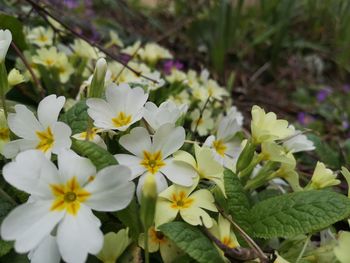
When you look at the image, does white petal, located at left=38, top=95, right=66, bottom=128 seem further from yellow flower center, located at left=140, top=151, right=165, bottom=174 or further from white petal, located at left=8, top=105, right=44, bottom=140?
yellow flower center, located at left=140, top=151, right=165, bottom=174

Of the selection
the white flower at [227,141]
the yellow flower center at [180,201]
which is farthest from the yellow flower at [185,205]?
the white flower at [227,141]

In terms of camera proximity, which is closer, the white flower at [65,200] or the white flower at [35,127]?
the white flower at [65,200]

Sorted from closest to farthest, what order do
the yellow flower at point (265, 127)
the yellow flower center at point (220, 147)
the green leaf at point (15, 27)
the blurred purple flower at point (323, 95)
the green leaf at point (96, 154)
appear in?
1. the green leaf at point (96, 154)
2. the yellow flower at point (265, 127)
3. the yellow flower center at point (220, 147)
4. the green leaf at point (15, 27)
5. the blurred purple flower at point (323, 95)

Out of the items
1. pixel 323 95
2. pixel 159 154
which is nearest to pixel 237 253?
pixel 159 154

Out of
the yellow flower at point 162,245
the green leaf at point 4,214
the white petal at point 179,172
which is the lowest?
the green leaf at point 4,214

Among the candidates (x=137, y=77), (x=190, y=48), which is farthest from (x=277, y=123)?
(x=190, y=48)

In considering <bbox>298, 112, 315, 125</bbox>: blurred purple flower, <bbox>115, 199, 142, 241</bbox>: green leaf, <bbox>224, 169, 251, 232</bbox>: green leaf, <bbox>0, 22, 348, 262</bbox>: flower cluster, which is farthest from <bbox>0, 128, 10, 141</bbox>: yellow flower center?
<bbox>298, 112, 315, 125</bbox>: blurred purple flower

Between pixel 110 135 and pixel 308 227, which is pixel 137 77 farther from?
pixel 308 227

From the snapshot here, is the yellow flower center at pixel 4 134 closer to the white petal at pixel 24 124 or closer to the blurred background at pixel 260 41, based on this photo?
the white petal at pixel 24 124
